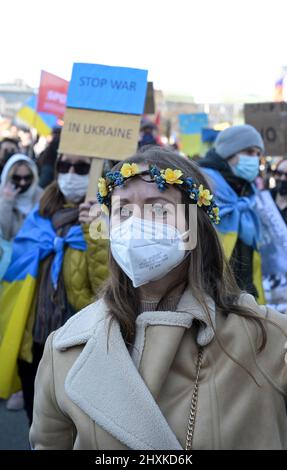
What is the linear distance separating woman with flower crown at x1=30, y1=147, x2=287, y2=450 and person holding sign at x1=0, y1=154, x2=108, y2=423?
1363 millimetres

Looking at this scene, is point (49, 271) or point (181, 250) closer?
point (181, 250)

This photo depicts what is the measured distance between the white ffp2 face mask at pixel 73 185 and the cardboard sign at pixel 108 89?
1.43ft

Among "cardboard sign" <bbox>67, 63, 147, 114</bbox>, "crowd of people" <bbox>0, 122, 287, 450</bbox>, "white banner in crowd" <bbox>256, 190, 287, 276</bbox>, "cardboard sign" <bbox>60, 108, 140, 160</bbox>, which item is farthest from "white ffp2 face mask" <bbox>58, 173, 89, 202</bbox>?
"crowd of people" <bbox>0, 122, 287, 450</bbox>

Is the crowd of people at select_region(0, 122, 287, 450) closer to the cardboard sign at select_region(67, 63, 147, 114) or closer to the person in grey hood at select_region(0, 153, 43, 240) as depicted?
the cardboard sign at select_region(67, 63, 147, 114)

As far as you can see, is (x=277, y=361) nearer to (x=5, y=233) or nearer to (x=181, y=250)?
(x=181, y=250)

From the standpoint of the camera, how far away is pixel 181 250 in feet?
5.59

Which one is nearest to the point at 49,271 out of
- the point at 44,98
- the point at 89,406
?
the point at 89,406

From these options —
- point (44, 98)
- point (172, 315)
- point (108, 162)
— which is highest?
point (44, 98)

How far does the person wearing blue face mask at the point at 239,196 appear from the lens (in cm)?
364

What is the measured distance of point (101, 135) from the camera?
3453mm

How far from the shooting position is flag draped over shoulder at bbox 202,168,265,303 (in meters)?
3.67

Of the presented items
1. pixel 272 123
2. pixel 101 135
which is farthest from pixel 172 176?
pixel 272 123

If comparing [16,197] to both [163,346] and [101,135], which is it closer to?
[101,135]
